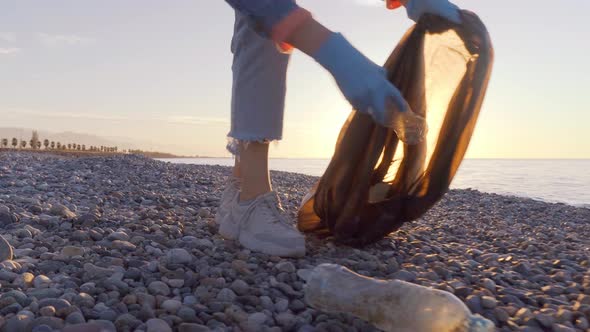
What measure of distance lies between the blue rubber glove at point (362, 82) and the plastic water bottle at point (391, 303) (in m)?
0.46

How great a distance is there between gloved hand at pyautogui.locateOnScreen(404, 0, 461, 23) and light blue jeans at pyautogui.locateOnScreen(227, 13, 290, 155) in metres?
0.57

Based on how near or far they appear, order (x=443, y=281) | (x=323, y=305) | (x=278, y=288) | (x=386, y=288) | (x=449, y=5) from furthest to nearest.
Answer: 1. (x=449, y=5)
2. (x=443, y=281)
3. (x=278, y=288)
4. (x=323, y=305)
5. (x=386, y=288)

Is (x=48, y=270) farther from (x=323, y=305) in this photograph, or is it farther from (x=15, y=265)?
(x=323, y=305)

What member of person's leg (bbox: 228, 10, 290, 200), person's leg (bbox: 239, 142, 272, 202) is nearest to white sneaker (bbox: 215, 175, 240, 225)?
person's leg (bbox: 239, 142, 272, 202)

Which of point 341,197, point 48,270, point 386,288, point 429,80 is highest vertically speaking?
point 429,80

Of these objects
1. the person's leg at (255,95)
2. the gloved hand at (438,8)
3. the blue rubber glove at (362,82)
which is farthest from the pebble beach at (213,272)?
the gloved hand at (438,8)

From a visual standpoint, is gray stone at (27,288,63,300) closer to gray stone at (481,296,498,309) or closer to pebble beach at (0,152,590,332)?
pebble beach at (0,152,590,332)

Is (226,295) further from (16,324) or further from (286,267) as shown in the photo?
(16,324)

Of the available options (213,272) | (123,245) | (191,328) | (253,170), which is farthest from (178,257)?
(191,328)

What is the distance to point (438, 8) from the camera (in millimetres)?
2117

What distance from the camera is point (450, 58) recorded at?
226cm

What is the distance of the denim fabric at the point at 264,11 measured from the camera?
1.61m

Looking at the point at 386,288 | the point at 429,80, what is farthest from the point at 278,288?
the point at 429,80

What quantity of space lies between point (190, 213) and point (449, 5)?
1.84 meters
